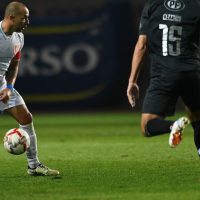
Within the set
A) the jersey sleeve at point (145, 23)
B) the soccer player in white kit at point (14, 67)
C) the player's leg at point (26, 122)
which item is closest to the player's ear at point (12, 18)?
the soccer player in white kit at point (14, 67)

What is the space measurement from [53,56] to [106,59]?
4.34 feet

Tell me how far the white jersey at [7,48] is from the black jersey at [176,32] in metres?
1.47

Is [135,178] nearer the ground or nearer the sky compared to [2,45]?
nearer the ground

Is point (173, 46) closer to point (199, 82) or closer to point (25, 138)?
point (199, 82)

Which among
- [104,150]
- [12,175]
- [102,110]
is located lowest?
[102,110]

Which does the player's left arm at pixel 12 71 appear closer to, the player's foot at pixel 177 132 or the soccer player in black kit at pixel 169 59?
the soccer player in black kit at pixel 169 59

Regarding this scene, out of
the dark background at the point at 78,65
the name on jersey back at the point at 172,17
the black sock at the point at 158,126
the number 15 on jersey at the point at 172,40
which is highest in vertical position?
the name on jersey back at the point at 172,17

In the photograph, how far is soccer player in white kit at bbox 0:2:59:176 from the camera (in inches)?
323

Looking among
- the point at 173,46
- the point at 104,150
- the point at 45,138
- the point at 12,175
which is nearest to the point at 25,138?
the point at 12,175

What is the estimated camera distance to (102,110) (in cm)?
2080

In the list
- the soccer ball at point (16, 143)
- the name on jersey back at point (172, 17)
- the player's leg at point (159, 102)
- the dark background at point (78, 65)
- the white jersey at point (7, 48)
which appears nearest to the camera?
the player's leg at point (159, 102)

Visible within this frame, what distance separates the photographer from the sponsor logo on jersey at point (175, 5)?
7637 mm

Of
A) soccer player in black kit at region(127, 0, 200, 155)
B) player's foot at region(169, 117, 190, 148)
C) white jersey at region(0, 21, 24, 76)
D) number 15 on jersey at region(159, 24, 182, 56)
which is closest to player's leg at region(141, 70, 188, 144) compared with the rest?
soccer player in black kit at region(127, 0, 200, 155)

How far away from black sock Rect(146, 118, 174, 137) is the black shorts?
118mm
